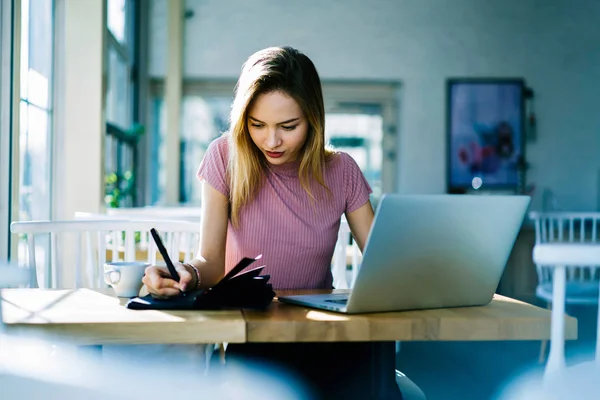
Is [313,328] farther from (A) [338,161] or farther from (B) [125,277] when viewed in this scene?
(A) [338,161]

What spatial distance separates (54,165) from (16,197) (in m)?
0.83

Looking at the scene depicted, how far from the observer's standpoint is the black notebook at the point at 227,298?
3.50 feet

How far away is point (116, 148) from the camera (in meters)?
4.57

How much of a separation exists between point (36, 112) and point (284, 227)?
1719 mm

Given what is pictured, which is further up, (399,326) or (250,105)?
(250,105)

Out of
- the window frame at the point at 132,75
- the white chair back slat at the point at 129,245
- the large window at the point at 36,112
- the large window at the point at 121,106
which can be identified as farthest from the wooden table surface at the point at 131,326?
the window frame at the point at 132,75

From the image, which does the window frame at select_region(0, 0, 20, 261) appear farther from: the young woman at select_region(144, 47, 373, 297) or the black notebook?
the black notebook

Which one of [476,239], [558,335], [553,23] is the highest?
[553,23]


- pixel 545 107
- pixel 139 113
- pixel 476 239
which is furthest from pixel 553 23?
pixel 476 239

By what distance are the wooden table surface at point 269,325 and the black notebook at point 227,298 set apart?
0.02m

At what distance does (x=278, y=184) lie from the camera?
1.54 metres

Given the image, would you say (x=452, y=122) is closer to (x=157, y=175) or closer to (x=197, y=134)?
(x=197, y=134)

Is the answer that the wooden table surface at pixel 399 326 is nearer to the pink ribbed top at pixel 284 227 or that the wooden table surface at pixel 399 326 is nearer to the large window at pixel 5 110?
the pink ribbed top at pixel 284 227

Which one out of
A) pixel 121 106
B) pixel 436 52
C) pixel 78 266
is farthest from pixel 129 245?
pixel 436 52
